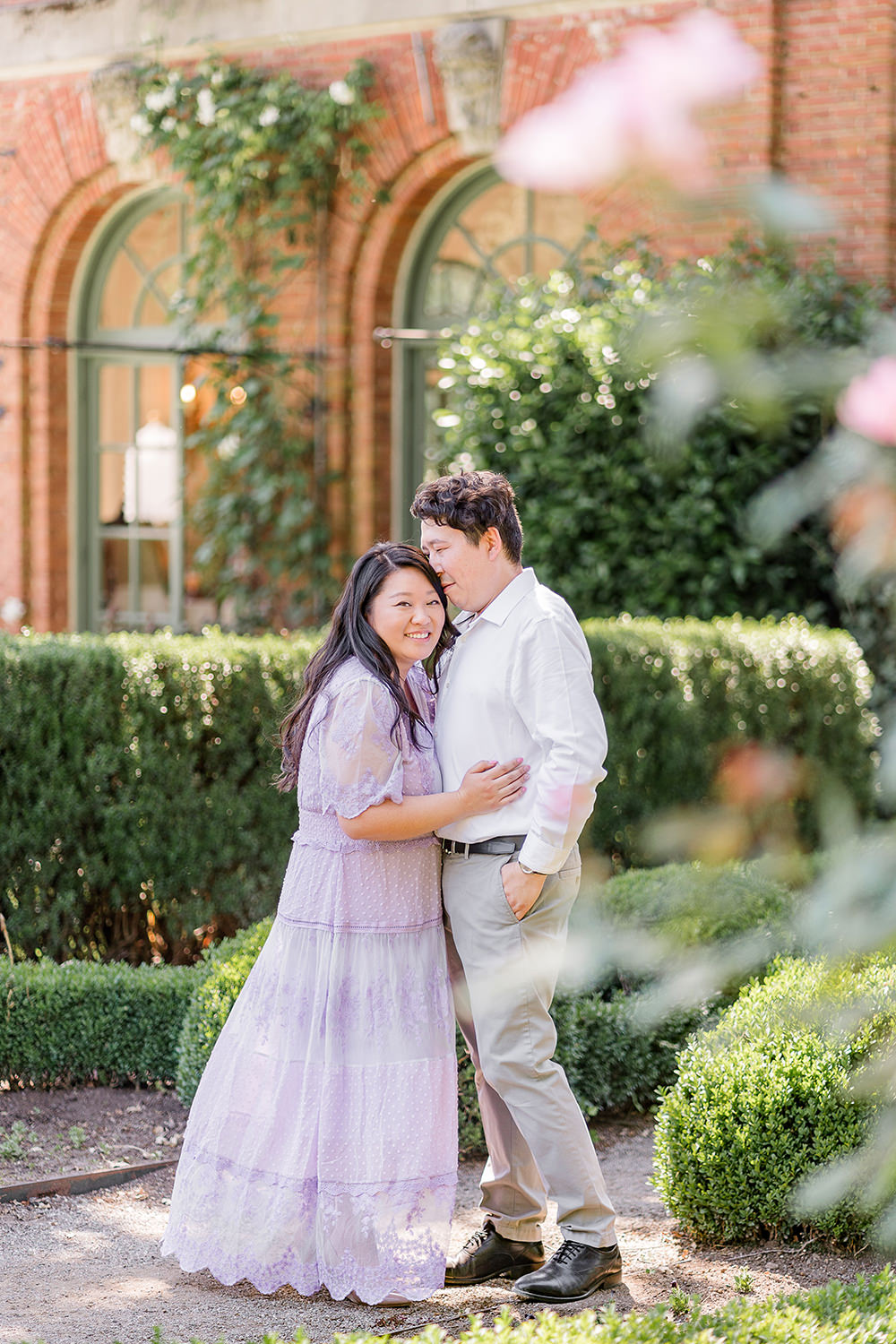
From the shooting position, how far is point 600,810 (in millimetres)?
6383

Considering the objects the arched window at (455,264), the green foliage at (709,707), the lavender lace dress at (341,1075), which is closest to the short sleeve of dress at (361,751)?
the lavender lace dress at (341,1075)

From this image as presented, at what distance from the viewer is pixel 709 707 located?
6.65m

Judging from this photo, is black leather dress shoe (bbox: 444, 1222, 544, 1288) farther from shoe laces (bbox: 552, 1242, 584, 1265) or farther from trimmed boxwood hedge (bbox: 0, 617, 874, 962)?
trimmed boxwood hedge (bbox: 0, 617, 874, 962)

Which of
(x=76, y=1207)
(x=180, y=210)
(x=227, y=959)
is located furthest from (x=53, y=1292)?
(x=180, y=210)

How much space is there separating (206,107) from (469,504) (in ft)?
25.3

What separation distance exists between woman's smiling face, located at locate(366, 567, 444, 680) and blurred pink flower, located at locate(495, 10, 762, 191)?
8.04 ft

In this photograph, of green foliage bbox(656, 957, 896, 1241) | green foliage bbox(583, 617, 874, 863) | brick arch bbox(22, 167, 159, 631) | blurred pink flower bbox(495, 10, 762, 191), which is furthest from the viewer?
brick arch bbox(22, 167, 159, 631)

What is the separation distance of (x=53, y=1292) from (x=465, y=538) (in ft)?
6.36

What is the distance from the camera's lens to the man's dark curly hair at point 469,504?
3.39 meters

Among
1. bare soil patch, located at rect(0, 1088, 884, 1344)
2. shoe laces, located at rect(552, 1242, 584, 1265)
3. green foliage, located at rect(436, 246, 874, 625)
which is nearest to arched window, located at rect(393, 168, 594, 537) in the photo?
green foliage, located at rect(436, 246, 874, 625)

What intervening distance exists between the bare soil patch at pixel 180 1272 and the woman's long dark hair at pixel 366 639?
125 cm

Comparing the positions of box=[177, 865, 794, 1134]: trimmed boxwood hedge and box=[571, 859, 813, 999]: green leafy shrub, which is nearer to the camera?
box=[177, 865, 794, 1134]: trimmed boxwood hedge

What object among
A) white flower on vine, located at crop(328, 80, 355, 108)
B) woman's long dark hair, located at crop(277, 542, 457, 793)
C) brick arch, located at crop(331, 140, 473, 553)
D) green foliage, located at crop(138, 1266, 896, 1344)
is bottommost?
green foliage, located at crop(138, 1266, 896, 1344)

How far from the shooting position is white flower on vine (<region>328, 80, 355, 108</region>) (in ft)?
31.7
